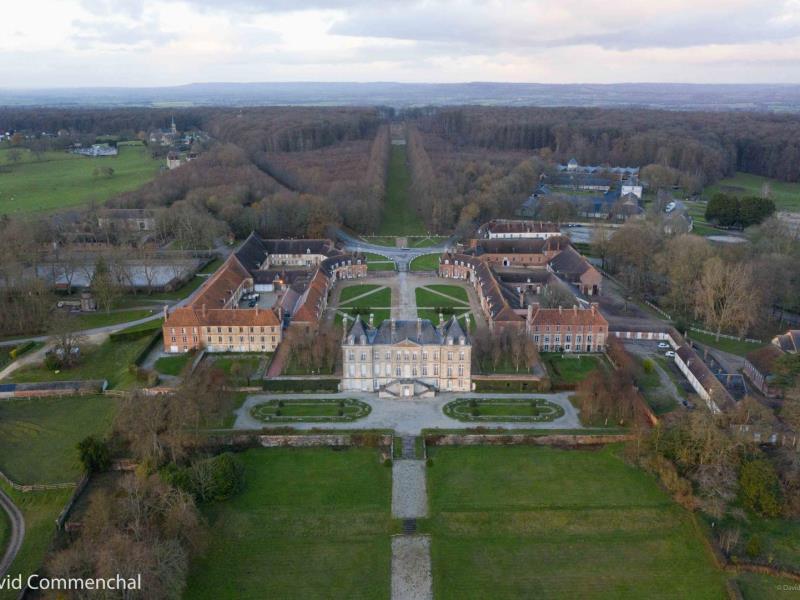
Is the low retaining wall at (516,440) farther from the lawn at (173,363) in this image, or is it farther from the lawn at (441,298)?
the lawn at (441,298)

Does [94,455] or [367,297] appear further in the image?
[367,297]

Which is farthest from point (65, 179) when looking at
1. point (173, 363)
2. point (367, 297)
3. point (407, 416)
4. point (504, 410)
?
point (504, 410)

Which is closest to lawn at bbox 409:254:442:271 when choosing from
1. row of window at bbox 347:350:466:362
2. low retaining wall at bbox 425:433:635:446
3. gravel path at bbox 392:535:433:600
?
row of window at bbox 347:350:466:362

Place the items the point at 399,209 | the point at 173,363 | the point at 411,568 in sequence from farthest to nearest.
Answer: the point at 399,209 < the point at 173,363 < the point at 411,568

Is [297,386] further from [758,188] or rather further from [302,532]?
[758,188]

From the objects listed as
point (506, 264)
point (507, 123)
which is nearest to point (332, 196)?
point (506, 264)

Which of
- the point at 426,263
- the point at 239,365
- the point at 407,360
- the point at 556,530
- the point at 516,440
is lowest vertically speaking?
the point at 556,530

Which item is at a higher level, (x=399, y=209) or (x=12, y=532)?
(x=399, y=209)

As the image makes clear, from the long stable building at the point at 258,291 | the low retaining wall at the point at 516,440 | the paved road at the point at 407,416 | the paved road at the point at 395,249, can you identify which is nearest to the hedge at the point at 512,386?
the paved road at the point at 407,416
